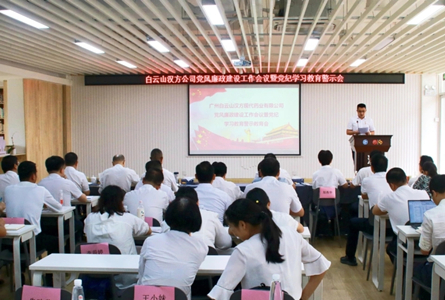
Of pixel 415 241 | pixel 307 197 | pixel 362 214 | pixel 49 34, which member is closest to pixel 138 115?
pixel 49 34

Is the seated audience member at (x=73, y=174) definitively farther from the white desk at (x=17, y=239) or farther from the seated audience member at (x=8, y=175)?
the white desk at (x=17, y=239)

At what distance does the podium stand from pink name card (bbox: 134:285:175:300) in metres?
5.80

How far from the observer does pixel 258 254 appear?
2.09 meters

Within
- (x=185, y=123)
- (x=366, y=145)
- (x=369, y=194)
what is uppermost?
(x=185, y=123)

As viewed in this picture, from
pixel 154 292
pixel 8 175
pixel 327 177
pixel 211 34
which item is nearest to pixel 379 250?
pixel 327 177

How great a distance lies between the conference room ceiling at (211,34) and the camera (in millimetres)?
5285

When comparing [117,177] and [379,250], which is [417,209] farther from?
[117,177]

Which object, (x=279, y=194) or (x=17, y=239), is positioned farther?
(x=279, y=194)

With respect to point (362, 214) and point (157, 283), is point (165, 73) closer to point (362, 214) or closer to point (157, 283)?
point (362, 214)

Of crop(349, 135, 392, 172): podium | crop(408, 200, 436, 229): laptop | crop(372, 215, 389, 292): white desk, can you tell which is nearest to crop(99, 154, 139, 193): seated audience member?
crop(372, 215, 389, 292): white desk

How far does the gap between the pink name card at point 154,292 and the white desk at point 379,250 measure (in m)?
2.76

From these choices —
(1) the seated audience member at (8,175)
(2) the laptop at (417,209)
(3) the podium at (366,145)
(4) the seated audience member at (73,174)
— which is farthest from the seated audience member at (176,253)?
(3) the podium at (366,145)

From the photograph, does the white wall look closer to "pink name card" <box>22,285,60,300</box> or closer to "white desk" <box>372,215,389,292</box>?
"white desk" <box>372,215,389,292</box>

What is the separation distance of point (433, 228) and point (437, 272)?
47cm
